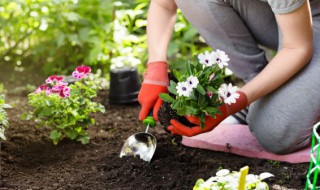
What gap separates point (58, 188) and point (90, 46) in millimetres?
1664

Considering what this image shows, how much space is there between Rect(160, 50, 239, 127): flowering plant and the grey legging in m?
0.38

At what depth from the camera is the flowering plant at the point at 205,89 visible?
2193 millimetres

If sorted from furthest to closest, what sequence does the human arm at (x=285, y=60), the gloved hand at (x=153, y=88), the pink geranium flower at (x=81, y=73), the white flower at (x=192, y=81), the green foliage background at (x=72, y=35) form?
the green foliage background at (x=72, y=35) < the pink geranium flower at (x=81, y=73) < the gloved hand at (x=153, y=88) < the human arm at (x=285, y=60) < the white flower at (x=192, y=81)

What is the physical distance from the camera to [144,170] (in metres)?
2.39

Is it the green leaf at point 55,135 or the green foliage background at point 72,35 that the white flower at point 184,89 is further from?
the green foliage background at point 72,35

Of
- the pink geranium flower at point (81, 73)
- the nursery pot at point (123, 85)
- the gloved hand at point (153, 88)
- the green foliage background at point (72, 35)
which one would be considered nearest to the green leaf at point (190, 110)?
the gloved hand at point (153, 88)

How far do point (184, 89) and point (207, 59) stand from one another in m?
0.15

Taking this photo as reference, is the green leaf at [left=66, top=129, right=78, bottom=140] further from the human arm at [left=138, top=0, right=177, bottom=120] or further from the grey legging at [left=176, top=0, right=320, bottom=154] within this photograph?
the grey legging at [left=176, top=0, right=320, bottom=154]

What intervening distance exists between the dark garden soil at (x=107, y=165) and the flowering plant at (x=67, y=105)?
0.09 meters

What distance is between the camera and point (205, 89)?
7.26ft

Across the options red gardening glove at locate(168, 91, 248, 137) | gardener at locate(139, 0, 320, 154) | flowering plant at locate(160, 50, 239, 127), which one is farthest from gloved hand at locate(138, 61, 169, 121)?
flowering plant at locate(160, 50, 239, 127)

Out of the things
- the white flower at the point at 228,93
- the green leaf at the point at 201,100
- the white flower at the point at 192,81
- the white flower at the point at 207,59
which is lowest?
the green leaf at the point at 201,100

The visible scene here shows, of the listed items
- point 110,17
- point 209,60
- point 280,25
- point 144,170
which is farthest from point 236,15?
point 110,17

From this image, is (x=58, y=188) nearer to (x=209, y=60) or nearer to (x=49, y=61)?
(x=209, y=60)
